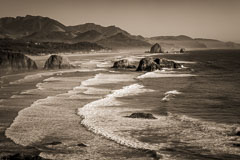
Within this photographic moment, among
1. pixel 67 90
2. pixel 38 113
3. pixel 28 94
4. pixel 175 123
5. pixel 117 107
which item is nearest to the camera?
pixel 175 123

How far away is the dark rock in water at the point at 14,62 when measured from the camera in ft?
167

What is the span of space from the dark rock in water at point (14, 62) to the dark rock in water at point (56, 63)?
321 centimetres

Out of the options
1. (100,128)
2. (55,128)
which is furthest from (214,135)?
(55,128)

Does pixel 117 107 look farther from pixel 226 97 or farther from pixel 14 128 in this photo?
pixel 226 97

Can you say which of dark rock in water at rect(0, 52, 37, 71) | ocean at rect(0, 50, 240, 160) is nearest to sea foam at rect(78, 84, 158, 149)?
ocean at rect(0, 50, 240, 160)

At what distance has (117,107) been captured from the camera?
22328mm

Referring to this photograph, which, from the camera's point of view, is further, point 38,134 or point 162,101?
point 162,101

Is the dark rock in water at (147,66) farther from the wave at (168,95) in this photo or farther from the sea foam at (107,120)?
the sea foam at (107,120)

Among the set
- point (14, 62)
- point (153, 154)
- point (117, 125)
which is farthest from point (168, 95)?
point (14, 62)

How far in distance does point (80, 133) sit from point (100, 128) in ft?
4.35

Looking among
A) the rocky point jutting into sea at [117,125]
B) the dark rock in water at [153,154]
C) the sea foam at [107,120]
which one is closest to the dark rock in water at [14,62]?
the rocky point jutting into sea at [117,125]

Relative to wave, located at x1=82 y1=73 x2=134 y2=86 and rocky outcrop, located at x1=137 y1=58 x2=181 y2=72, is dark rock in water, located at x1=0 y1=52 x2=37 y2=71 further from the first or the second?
rocky outcrop, located at x1=137 y1=58 x2=181 y2=72

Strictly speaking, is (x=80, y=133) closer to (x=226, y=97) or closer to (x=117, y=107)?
(x=117, y=107)

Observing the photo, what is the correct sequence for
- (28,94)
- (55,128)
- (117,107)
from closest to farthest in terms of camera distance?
(55,128)
(117,107)
(28,94)
